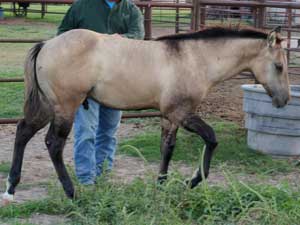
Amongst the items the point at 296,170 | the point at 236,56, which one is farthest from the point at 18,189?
the point at 296,170

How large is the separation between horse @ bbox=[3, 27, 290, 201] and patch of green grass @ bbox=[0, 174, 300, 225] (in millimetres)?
201

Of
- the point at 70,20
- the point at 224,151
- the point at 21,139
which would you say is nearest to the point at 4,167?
the point at 21,139

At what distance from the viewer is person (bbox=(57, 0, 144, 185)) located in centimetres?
529

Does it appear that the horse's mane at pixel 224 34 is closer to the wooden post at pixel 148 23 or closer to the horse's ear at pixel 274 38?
the horse's ear at pixel 274 38

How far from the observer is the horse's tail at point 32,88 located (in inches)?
193

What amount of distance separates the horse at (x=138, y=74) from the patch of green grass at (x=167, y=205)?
20 cm

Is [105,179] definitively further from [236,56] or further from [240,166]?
[240,166]

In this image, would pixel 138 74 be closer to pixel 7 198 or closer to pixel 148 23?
pixel 7 198

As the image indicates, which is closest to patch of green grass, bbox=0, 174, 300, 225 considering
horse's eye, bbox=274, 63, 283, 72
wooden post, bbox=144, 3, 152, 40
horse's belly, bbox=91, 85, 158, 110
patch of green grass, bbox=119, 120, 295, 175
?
horse's belly, bbox=91, 85, 158, 110

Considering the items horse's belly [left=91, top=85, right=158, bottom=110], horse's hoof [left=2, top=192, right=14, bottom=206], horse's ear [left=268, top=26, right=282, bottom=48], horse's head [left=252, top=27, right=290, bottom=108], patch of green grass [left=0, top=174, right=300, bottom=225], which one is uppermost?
horse's ear [left=268, top=26, right=282, bottom=48]

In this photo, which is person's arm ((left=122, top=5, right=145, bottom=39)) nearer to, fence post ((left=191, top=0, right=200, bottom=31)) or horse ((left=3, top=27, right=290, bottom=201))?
horse ((left=3, top=27, right=290, bottom=201))

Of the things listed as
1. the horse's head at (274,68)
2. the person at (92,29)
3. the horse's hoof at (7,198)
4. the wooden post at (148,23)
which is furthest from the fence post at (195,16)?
the horse's hoof at (7,198)

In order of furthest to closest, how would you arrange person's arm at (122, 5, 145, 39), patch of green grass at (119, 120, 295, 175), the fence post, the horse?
1. the fence post
2. patch of green grass at (119, 120, 295, 175)
3. person's arm at (122, 5, 145, 39)
4. the horse

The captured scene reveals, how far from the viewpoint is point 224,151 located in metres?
6.74
